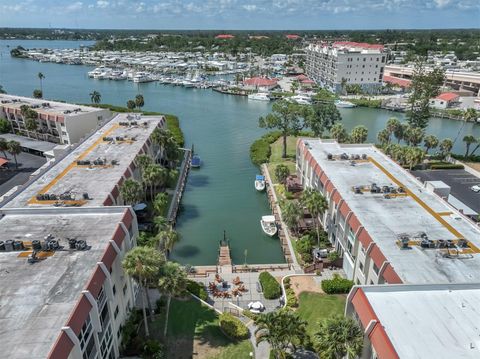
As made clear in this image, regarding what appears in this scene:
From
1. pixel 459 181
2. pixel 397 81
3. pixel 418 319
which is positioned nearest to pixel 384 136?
pixel 459 181

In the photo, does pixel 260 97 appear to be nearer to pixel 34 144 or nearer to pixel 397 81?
pixel 397 81

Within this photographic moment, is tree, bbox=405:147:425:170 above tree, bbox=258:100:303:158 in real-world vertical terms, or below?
below

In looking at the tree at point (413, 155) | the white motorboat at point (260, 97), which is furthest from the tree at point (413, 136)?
the white motorboat at point (260, 97)

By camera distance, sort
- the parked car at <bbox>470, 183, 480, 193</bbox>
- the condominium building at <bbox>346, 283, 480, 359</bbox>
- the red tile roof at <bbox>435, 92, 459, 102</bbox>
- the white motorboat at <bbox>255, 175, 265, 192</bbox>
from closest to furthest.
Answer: the condominium building at <bbox>346, 283, 480, 359</bbox> < the parked car at <bbox>470, 183, 480, 193</bbox> < the white motorboat at <bbox>255, 175, 265, 192</bbox> < the red tile roof at <bbox>435, 92, 459, 102</bbox>

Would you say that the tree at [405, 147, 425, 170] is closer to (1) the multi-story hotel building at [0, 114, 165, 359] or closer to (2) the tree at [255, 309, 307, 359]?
(2) the tree at [255, 309, 307, 359]

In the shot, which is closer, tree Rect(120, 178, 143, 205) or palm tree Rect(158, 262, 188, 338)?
palm tree Rect(158, 262, 188, 338)

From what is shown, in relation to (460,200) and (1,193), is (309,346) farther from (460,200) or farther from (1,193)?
(1,193)

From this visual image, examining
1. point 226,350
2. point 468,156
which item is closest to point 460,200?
point 468,156

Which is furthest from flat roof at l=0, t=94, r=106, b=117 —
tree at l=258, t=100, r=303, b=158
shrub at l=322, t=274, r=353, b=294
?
shrub at l=322, t=274, r=353, b=294
